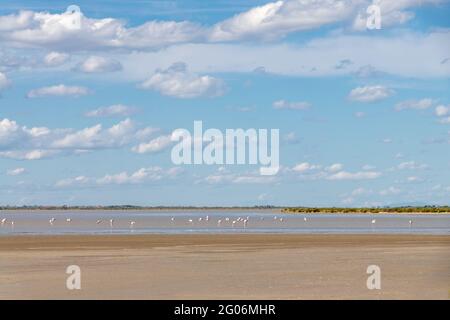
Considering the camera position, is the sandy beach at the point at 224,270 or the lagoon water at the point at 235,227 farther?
the lagoon water at the point at 235,227

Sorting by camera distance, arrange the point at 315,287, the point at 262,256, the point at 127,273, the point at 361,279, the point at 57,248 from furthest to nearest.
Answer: the point at 57,248 < the point at 262,256 < the point at 127,273 < the point at 361,279 < the point at 315,287

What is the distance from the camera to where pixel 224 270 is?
34.8m

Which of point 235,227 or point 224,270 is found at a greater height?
point 235,227

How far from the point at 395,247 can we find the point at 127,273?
854 inches

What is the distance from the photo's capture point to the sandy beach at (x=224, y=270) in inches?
1069

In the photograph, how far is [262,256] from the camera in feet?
141

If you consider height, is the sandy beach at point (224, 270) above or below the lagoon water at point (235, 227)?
below

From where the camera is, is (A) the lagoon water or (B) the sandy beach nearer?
(B) the sandy beach

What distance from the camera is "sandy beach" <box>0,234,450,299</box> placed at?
89.0 feet

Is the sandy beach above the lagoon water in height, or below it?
below

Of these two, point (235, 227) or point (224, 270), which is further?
point (235, 227)
